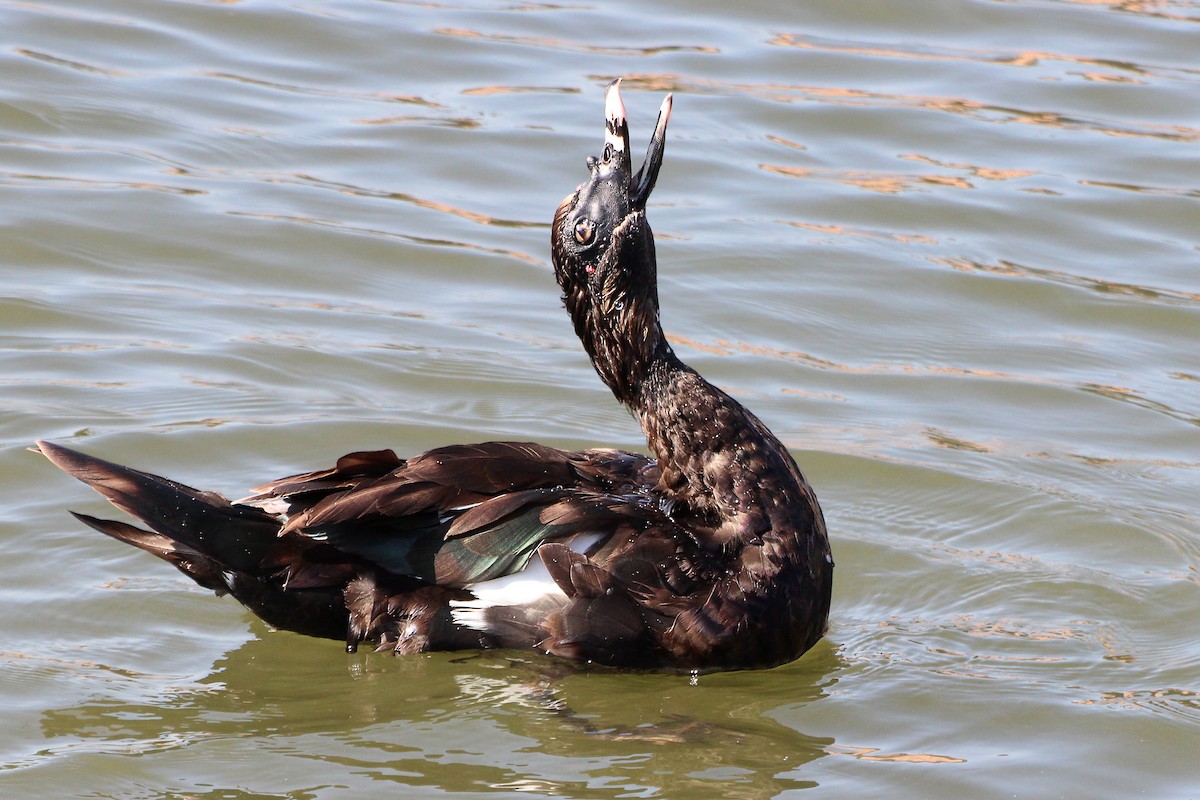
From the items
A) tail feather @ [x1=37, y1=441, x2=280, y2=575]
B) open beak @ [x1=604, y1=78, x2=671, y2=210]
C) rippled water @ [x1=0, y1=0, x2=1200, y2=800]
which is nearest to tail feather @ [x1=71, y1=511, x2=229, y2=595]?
tail feather @ [x1=37, y1=441, x2=280, y2=575]

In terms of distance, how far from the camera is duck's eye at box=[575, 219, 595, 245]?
562 cm

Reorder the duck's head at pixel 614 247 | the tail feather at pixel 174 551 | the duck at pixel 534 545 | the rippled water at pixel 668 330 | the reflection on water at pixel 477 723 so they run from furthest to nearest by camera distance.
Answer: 1. the duck's head at pixel 614 247
2. the tail feather at pixel 174 551
3. the duck at pixel 534 545
4. the rippled water at pixel 668 330
5. the reflection on water at pixel 477 723

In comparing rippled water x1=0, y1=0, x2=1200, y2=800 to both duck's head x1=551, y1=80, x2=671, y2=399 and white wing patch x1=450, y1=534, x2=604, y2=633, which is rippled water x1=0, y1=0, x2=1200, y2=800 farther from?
duck's head x1=551, y1=80, x2=671, y2=399

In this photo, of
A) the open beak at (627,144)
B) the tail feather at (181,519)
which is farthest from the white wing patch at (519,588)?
the open beak at (627,144)

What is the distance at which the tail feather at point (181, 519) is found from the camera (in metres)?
5.38

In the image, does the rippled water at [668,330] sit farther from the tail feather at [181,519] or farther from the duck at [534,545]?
the tail feather at [181,519]

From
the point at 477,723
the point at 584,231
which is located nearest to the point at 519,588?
the point at 477,723

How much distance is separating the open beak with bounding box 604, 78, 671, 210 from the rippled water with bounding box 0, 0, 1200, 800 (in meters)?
1.59

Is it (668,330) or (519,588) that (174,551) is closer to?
(519,588)

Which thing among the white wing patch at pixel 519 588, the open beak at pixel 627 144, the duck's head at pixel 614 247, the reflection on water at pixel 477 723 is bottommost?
the reflection on water at pixel 477 723

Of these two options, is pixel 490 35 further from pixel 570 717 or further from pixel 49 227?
pixel 570 717

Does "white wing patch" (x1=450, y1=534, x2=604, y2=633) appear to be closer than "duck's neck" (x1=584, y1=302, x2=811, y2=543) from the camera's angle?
Yes

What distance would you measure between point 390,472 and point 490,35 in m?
7.17

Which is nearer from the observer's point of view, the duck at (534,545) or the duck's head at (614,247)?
the duck at (534,545)
